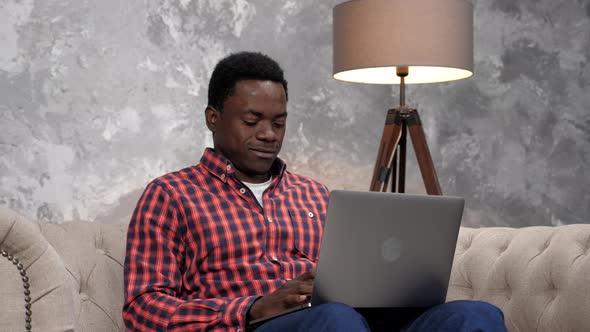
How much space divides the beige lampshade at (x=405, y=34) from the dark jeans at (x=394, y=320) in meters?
1.05

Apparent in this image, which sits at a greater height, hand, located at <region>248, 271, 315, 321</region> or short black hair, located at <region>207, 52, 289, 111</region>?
short black hair, located at <region>207, 52, 289, 111</region>

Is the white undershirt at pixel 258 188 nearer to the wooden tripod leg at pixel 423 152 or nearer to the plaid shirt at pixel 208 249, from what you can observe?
the plaid shirt at pixel 208 249

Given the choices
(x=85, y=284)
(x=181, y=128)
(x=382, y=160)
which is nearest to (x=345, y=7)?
(x=382, y=160)

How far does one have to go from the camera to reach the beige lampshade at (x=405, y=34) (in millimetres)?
2314

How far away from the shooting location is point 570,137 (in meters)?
3.22

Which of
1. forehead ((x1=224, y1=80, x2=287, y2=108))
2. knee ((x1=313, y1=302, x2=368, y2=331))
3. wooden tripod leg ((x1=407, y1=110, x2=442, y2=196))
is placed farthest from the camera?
wooden tripod leg ((x1=407, y1=110, x2=442, y2=196))

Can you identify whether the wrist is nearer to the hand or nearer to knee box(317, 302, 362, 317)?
the hand

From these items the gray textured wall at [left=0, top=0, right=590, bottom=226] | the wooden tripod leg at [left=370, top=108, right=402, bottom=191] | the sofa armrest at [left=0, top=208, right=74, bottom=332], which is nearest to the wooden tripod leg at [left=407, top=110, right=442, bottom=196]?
the wooden tripod leg at [left=370, top=108, right=402, bottom=191]

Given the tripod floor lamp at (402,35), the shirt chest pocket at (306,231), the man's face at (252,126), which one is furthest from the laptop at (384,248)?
the tripod floor lamp at (402,35)

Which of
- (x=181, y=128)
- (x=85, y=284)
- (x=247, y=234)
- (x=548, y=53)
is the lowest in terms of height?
(x=85, y=284)

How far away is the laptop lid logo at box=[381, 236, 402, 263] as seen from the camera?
1314 millimetres

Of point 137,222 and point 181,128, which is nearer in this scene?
point 137,222

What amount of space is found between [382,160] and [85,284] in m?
1.17

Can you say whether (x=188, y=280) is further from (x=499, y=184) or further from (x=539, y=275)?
(x=499, y=184)
